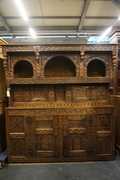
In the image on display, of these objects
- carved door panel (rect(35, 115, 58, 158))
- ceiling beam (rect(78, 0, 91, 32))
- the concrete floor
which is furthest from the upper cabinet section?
the concrete floor

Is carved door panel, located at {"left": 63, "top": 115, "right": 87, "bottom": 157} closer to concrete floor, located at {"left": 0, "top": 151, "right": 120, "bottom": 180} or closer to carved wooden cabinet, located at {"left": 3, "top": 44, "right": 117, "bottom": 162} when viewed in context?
carved wooden cabinet, located at {"left": 3, "top": 44, "right": 117, "bottom": 162}

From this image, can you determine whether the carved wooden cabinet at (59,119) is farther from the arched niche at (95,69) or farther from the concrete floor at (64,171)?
the arched niche at (95,69)

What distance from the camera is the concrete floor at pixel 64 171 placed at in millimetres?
1908

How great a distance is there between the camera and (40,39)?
3.39 meters

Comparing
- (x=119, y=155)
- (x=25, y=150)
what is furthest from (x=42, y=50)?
(x=119, y=155)

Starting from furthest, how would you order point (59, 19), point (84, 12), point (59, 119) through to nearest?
point (59, 19) < point (84, 12) < point (59, 119)

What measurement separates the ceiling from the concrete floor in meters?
2.80

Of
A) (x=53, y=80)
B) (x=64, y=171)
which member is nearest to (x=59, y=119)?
(x=53, y=80)

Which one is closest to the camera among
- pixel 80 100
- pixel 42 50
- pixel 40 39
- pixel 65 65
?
pixel 42 50

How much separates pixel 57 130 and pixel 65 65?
49.4 inches

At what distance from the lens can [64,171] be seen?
6.69 feet

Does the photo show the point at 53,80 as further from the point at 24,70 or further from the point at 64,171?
the point at 64,171

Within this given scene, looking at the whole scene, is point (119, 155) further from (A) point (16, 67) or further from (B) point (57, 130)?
(A) point (16, 67)

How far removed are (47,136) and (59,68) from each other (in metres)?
1.31
